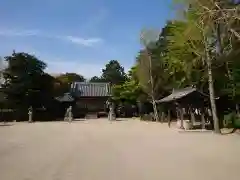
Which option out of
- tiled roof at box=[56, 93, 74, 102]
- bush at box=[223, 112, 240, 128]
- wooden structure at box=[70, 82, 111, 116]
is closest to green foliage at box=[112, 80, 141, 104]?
wooden structure at box=[70, 82, 111, 116]

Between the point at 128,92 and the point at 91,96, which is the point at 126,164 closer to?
the point at 128,92

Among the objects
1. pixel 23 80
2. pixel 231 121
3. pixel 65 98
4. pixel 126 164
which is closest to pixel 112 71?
pixel 65 98

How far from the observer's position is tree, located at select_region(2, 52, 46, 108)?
44131 millimetres

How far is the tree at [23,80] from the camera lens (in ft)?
145

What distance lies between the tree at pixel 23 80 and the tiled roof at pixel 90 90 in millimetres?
13725

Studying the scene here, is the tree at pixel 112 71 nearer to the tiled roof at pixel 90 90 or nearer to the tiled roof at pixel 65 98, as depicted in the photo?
the tiled roof at pixel 90 90

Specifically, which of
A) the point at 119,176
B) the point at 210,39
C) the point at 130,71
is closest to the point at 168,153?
the point at 119,176

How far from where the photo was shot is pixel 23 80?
1740 inches

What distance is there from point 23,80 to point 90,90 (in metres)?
17.8

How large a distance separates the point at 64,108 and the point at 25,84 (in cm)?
1033

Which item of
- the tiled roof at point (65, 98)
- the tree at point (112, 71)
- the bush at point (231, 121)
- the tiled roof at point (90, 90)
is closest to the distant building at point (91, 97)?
the tiled roof at point (90, 90)

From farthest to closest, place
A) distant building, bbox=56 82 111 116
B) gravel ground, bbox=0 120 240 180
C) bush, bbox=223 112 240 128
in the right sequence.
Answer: distant building, bbox=56 82 111 116, bush, bbox=223 112 240 128, gravel ground, bbox=0 120 240 180

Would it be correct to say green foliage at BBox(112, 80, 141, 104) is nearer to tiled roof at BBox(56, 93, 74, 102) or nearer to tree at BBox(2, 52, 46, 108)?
tiled roof at BBox(56, 93, 74, 102)

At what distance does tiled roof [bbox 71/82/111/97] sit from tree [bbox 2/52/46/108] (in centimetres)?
1372
